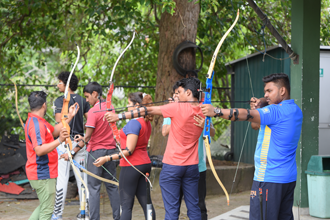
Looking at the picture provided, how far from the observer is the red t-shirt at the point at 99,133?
4.23m

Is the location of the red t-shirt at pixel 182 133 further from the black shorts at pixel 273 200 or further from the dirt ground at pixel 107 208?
the dirt ground at pixel 107 208

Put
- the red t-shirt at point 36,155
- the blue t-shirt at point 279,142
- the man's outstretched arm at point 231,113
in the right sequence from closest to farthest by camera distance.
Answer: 1. the man's outstretched arm at point 231,113
2. the blue t-shirt at point 279,142
3. the red t-shirt at point 36,155

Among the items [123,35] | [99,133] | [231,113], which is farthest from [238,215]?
[123,35]

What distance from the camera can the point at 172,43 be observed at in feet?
21.6

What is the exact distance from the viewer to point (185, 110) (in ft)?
10.5

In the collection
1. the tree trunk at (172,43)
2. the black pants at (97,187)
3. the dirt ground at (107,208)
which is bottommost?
the dirt ground at (107,208)

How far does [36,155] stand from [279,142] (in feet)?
7.74

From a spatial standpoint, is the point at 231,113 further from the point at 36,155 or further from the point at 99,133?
the point at 99,133

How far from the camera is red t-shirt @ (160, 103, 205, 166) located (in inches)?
125

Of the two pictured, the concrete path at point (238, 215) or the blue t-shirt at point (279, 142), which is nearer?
the blue t-shirt at point (279, 142)

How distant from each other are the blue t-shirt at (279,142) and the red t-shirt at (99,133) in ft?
6.93

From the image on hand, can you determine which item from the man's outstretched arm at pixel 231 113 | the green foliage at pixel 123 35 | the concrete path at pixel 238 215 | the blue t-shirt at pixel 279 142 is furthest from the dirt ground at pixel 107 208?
the man's outstretched arm at pixel 231 113

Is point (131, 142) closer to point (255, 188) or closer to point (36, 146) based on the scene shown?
point (36, 146)

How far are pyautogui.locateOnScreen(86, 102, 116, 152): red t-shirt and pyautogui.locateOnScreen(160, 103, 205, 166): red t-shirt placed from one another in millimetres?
1294
